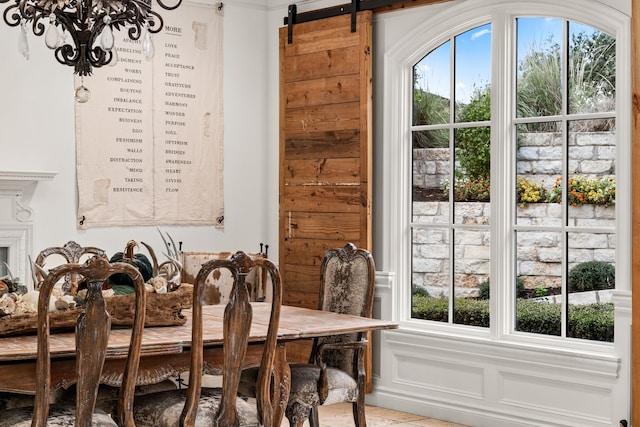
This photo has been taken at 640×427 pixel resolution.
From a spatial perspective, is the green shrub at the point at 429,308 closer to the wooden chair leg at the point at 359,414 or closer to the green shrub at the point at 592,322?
the green shrub at the point at 592,322

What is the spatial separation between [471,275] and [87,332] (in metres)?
2.94

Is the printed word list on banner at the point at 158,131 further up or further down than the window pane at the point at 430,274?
further up

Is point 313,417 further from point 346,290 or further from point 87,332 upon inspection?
point 87,332

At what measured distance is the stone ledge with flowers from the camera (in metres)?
3.39

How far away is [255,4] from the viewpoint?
21.5 feet

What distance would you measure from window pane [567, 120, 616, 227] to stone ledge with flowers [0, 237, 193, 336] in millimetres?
2281

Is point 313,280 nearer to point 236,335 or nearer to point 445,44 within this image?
point 445,44

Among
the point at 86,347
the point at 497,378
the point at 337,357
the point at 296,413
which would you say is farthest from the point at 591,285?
the point at 86,347

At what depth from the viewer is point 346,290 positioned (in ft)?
14.9

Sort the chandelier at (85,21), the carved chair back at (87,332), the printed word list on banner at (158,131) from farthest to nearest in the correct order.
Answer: the printed word list on banner at (158,131), the chandelier at (85,21), the carved chair back at (87,332)

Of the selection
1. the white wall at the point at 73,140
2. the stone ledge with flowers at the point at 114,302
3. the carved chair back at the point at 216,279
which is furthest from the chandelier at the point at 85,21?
the carved chair back at the point at 216,279

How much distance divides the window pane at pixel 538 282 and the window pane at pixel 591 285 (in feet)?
0.26

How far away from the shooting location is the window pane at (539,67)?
504 cm

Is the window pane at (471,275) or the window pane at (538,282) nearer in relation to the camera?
the window pane at (538,282)
